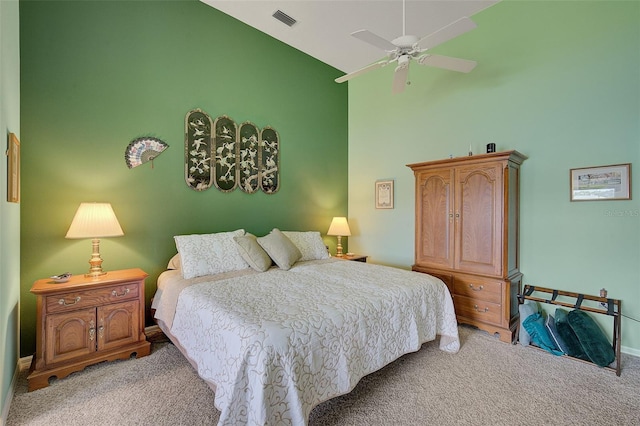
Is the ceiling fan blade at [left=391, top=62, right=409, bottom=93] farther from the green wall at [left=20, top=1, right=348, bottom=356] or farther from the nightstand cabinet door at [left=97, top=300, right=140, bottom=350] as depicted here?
the nightstand cabinet door at [left=97, top=300, right=140, bottom=350]

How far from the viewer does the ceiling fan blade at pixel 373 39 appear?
1.91 meters

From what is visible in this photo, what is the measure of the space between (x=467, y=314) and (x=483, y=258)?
620mm

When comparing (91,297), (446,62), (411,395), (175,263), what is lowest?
(411,395)

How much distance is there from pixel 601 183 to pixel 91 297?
4.42 m

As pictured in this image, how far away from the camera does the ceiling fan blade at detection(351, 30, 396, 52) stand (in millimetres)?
1911

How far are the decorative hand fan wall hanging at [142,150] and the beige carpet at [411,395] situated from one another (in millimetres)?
1820

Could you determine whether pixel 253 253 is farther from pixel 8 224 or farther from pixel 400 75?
pixel 400 75

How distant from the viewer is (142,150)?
8.98 feet

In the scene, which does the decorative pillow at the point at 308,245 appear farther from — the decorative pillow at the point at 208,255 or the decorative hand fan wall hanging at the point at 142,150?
the decorative hand fan wall hanging at the point at 142,150

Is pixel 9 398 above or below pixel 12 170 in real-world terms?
below

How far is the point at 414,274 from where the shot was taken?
254 centimetres

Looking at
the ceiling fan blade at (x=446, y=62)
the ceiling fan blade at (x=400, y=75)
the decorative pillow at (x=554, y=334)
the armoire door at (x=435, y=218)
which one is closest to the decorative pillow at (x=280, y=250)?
the armoire door at (x=435, y=218)

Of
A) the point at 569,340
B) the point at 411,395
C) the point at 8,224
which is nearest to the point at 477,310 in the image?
the point at 569,340

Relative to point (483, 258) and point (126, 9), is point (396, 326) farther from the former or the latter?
point (126, 9)
